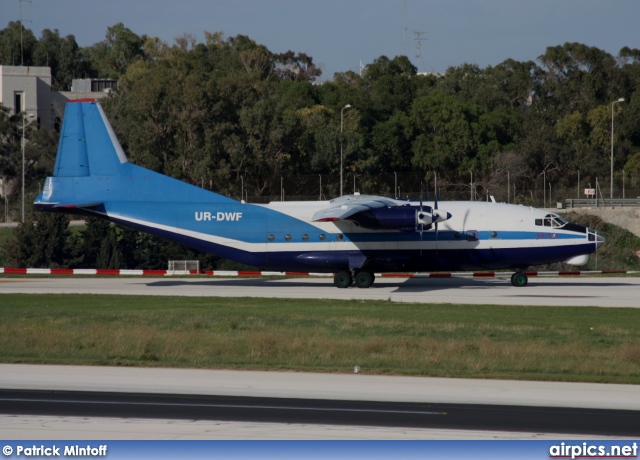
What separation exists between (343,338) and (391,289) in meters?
14.6

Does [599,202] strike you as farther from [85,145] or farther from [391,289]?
[85,145]

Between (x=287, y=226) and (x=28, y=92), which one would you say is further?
(x=28, y=92)

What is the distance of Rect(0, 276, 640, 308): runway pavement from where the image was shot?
109 feet

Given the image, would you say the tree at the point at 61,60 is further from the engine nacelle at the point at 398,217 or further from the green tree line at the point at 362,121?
the engine nacelle at the point at 398,217

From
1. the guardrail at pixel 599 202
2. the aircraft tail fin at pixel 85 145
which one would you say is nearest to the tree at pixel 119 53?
the guardrail at pixel 599 202

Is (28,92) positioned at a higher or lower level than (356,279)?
higher

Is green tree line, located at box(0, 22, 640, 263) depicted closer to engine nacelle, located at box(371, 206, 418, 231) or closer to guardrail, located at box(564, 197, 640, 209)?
guardrail, located at box(564, 197, 640, 209)

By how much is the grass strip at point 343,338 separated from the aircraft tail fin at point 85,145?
7803mm

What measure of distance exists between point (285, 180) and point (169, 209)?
3587cm

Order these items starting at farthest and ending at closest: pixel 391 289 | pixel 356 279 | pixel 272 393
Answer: pixel 356 279 → pixel 391 289 → pixel 272 393

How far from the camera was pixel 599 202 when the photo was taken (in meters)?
71.2

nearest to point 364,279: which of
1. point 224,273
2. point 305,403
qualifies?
point 224,273

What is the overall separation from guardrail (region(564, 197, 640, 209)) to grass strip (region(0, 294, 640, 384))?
4073 cm

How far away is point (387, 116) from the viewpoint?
98.9 metres
